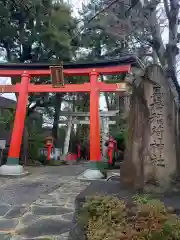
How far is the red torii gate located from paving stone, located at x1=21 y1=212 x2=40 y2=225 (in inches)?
200

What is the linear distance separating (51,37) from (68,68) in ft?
11.1

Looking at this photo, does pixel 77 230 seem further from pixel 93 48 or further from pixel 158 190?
pixel 93 48

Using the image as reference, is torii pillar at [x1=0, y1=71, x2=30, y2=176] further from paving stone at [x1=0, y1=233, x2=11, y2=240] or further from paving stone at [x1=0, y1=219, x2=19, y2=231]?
paving stone at [x1=0, y1=233, x2=11, y2=240]

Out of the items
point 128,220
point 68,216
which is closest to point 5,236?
point 68,216

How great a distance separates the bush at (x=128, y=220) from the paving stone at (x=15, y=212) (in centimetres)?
216

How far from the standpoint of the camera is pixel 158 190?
3.85 metres

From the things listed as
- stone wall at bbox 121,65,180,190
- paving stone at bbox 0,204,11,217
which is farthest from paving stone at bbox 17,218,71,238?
stone wall at bbox 121,65,180,190

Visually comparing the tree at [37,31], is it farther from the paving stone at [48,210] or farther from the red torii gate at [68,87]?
the paving stone at [48,210]

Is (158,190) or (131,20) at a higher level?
(131,20)

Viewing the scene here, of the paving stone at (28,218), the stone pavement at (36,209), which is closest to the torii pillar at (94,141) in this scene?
the stone pavement at (36,209)

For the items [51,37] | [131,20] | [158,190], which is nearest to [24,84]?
[51,37]

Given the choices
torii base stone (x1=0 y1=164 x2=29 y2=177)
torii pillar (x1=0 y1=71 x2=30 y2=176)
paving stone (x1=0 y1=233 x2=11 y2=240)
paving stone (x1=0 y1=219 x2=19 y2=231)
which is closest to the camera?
paving stone (x1=0 y1=233 x2=11 y2=240)

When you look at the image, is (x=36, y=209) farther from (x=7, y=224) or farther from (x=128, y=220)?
(x=128, y=220)

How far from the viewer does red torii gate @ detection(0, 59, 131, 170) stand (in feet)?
34.1
